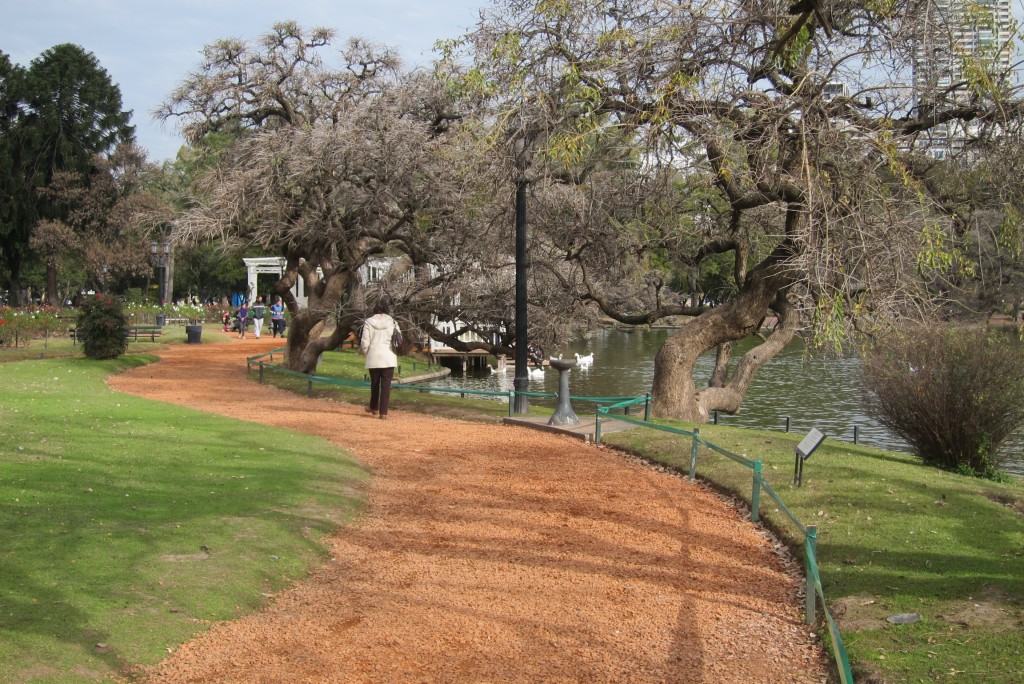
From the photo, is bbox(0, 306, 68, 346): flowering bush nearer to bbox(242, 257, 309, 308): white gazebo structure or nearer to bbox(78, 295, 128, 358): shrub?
bbox(78, 295, 128, 358): shrub

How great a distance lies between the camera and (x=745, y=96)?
41.2 feet

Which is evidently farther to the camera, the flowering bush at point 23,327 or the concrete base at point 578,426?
the flowering bush at point 23,327

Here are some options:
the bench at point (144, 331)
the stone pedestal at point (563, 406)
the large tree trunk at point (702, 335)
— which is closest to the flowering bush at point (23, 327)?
the bench at point (144, 331)

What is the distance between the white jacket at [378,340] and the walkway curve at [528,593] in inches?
126

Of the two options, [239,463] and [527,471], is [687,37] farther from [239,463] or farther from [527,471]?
Answer: [239,463]

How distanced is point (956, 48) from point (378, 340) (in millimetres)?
8978

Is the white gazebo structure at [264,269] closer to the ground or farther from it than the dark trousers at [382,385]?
farther from it

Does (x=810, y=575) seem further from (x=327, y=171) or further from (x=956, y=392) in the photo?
(x=327, y=171)

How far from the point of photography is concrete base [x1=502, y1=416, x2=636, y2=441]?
44.3 ft

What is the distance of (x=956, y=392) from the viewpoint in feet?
43.4

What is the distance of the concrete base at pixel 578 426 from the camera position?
13.5m

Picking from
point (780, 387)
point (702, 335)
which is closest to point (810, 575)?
point (702, 335)

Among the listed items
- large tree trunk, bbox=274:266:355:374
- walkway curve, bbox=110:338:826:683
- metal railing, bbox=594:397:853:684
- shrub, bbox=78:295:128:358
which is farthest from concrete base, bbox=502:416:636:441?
shrub, bbox=78:295:128:358

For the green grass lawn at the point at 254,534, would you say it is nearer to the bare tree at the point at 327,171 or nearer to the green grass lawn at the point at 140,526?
the green grass lawn at the point at 140,526
